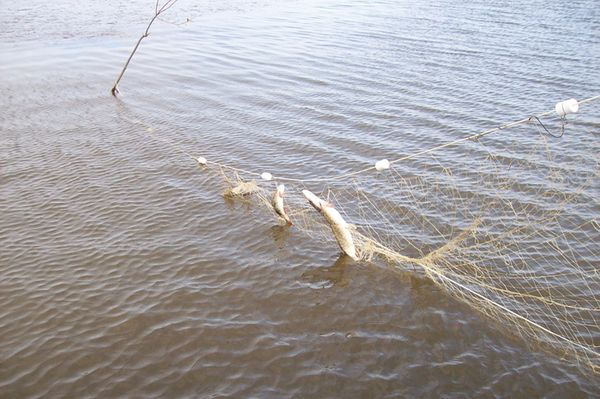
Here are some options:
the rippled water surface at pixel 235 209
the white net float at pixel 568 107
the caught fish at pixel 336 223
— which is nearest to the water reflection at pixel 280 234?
the rippled water surface at pixel 235 209

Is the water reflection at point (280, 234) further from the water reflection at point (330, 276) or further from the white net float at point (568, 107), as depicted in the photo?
the white net float at point (568, 107)

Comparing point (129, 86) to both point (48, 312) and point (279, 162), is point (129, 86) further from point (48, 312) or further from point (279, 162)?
point (48, 312)

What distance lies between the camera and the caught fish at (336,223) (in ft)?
30.2

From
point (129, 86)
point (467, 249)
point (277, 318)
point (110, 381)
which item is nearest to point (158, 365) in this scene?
point (110, 381)

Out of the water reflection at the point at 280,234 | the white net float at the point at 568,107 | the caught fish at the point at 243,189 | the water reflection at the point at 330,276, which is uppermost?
the white net float at the point at 568,107

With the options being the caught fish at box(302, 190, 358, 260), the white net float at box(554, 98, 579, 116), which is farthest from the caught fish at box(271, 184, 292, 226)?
the white net float at box(554, 98, 579, 116)

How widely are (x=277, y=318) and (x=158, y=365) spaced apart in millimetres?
2110

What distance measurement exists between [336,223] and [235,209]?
3535 mm

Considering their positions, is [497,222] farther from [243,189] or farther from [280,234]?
[243,189]

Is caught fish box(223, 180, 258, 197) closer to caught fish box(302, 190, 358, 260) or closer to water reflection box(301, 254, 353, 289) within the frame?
caught fish box(302, 190, 358, 260)

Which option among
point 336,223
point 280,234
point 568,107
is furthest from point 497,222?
point 280,234

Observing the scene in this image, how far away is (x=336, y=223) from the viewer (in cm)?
931

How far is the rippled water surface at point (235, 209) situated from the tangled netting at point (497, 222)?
491mm

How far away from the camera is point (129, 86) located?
20.6 m
